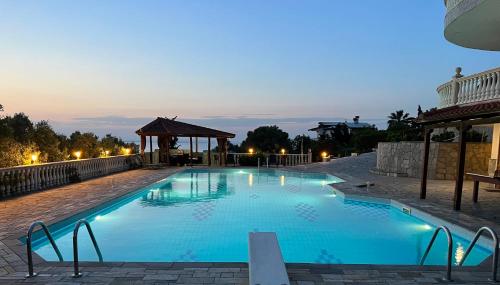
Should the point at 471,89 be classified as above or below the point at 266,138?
above

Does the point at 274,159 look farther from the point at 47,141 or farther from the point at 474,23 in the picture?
the point at 474,23

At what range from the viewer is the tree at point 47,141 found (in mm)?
12242

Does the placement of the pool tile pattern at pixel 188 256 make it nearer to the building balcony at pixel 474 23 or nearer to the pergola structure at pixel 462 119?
the pergola structure at pixel 462 119

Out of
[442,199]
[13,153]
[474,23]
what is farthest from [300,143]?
[13,153]

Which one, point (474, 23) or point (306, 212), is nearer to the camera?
point (474, 23)

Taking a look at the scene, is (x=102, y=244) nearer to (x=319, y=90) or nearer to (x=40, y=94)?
(x=40, y=94)

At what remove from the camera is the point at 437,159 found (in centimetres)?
1287

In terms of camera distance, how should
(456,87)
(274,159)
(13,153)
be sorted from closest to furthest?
(13,153), (456,87), (274,159)

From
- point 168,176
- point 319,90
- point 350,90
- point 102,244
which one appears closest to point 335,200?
point 102,244

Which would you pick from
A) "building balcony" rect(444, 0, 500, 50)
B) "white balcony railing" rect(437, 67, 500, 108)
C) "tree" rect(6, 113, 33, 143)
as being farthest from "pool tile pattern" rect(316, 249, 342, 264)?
"tree" rect(6, 113, 33, 143)

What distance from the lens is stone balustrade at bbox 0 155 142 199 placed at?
338 inches

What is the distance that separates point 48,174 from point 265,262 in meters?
9.62

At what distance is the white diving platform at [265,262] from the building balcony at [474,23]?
261 inches

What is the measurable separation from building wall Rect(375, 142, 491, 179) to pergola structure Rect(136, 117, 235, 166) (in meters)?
9.41
